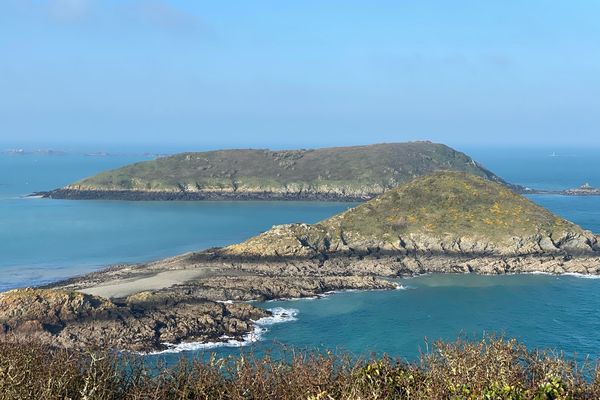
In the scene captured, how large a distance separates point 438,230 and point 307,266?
17.2 m

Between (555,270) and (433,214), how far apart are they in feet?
54.2

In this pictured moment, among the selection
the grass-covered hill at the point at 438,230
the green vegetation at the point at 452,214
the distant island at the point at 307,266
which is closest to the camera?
the distant island at the point at 307,266

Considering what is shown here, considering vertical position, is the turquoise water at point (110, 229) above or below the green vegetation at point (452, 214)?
below

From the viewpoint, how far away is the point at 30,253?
7788 cm

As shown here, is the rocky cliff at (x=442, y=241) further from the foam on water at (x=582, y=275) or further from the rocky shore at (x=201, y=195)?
the rocky shore at (x=201, y=195)

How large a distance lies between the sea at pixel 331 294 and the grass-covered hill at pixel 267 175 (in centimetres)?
2221

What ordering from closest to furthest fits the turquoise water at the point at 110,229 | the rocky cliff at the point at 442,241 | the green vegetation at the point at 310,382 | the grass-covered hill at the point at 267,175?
1. the green vegetation at the point at 310,382
2. the rocky cliff at the point at 442,241
3. the turquoise water at the point at 110,229
4. the grass-covered hill at the point at 267,175

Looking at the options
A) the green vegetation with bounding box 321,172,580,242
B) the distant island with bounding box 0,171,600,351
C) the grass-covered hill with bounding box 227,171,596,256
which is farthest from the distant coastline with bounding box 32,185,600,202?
the grass-covered hill with bounding box 227,171,596,256

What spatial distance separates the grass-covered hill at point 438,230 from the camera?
6850 cm

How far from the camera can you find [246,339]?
42781 mm

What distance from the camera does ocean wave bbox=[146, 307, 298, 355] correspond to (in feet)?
133

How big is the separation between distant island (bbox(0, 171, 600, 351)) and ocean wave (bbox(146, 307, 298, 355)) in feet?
1.55

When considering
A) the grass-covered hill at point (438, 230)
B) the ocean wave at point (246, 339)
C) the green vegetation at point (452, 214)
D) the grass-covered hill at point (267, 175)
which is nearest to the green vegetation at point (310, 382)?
the ocean wave at point (246, 339)

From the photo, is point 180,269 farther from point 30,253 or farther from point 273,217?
point 273,217
